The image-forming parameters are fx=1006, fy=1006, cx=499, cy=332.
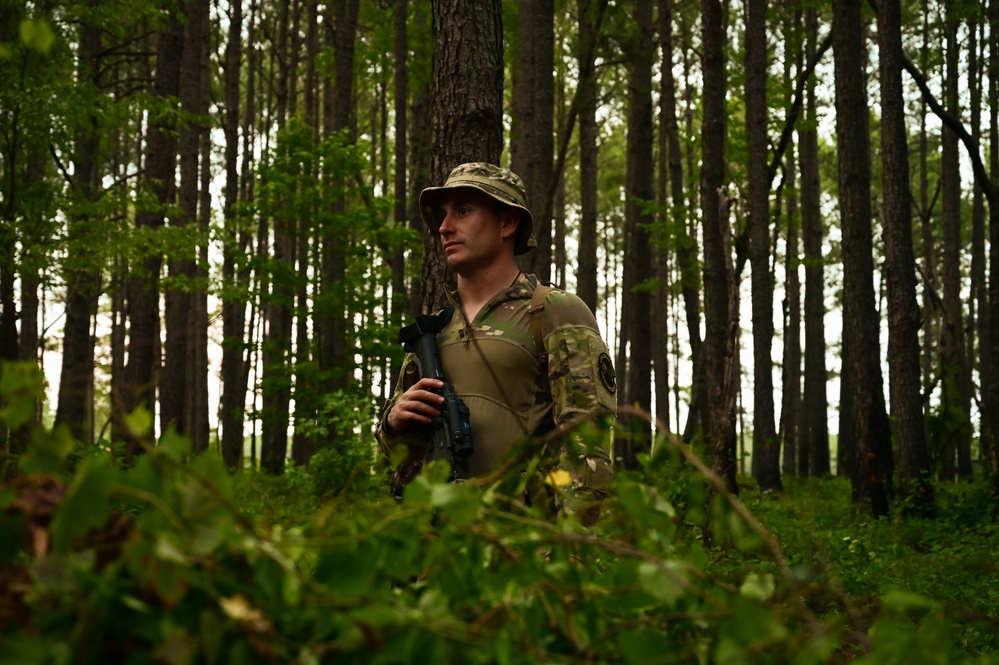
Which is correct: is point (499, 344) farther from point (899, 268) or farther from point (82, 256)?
point (82, 256)

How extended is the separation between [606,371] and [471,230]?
0.70m

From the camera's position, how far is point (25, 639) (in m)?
0.95

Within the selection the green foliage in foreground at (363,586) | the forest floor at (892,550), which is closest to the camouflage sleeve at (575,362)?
the forest floor at (892,550)

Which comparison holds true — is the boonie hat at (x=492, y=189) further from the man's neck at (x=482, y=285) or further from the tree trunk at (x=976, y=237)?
the tree trunk at (x=976, y=237)

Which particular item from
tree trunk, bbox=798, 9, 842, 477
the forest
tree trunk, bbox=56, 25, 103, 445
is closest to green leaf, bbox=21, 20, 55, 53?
the forest

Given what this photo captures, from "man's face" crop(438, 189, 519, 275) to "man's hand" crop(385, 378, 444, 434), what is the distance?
492 millimetres

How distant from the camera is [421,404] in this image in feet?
10.4

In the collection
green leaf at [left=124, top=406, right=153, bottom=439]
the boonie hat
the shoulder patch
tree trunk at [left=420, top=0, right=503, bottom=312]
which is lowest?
green leaf at [left=124, top=406, right=153, bottom=439]

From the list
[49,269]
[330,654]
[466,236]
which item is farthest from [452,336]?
[49,269]

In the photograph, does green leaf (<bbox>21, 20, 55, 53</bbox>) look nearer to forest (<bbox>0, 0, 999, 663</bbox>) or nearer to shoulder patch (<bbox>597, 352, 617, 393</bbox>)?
forest (<bbox>0, 0, 999, 663</bbox>)

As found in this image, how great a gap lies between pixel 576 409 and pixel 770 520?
30.1 feet

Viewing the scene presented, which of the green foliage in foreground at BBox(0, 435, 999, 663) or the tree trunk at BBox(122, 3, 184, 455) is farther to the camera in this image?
the tree trunk at BBox(122, 3, 184, 455)

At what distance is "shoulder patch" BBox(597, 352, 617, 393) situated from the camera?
3.18 m

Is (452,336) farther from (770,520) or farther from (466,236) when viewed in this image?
(770,520)
